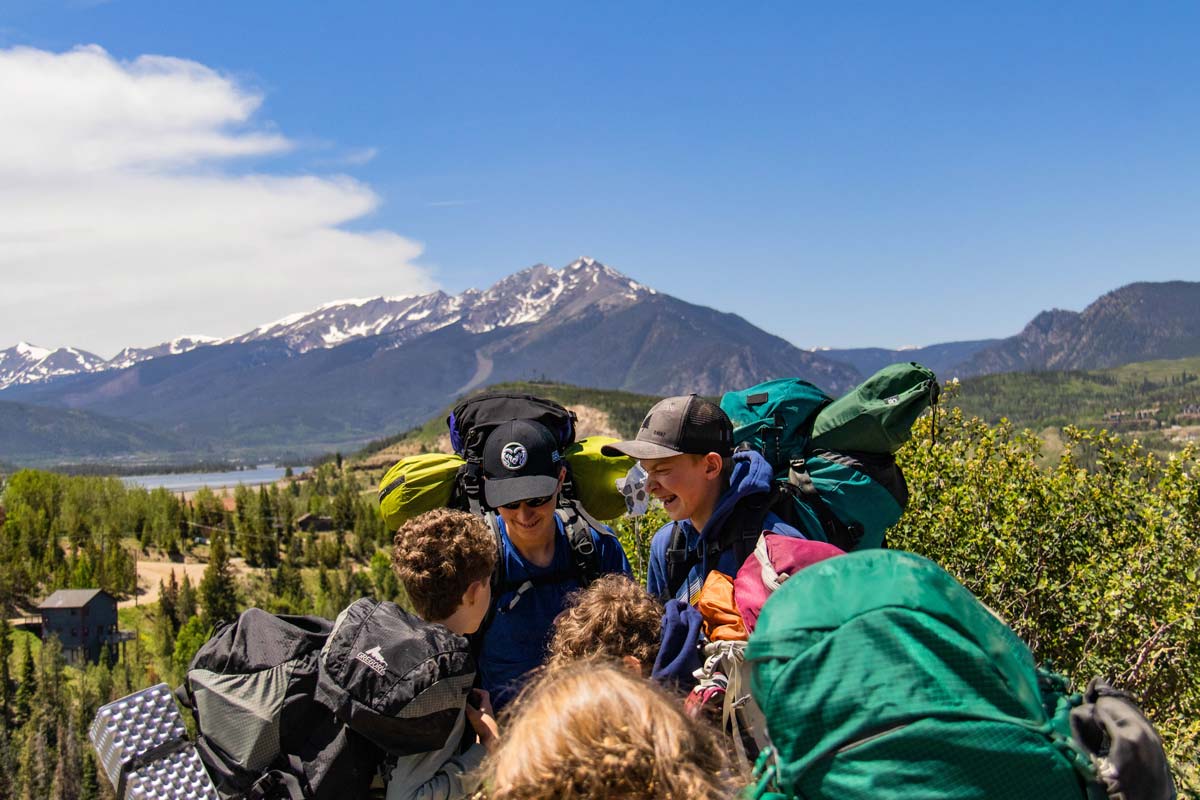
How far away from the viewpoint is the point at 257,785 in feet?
8.79

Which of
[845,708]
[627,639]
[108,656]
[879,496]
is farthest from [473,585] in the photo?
[108,656]

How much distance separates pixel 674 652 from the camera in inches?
105

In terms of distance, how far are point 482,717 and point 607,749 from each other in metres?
1.44

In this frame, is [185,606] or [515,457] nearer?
[515,457]

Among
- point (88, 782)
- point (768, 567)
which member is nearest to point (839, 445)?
point (768, 567)

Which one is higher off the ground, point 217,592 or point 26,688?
point 217,592

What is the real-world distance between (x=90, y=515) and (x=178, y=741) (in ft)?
498

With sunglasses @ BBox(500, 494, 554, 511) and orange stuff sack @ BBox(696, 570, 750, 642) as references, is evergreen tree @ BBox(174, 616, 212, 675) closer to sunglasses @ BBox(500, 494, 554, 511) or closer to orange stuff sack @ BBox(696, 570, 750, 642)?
sunglasses @ BBox(500, 494, 554, 511)

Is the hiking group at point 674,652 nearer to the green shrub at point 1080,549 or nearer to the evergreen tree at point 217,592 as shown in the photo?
the green shrub at point 1080,549

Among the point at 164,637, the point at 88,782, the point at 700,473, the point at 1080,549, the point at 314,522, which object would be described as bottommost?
the point at 88,782

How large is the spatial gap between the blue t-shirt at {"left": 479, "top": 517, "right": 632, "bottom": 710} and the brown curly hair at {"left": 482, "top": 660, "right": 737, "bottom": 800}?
1881mm

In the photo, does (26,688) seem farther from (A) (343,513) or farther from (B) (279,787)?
(B) (279,787)

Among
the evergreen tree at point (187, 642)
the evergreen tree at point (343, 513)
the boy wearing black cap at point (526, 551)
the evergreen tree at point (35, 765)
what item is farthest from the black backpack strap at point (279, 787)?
the evergreen tree at point (343, 513)

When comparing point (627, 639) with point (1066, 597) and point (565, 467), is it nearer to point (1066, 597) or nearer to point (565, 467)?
point (565, 467)
